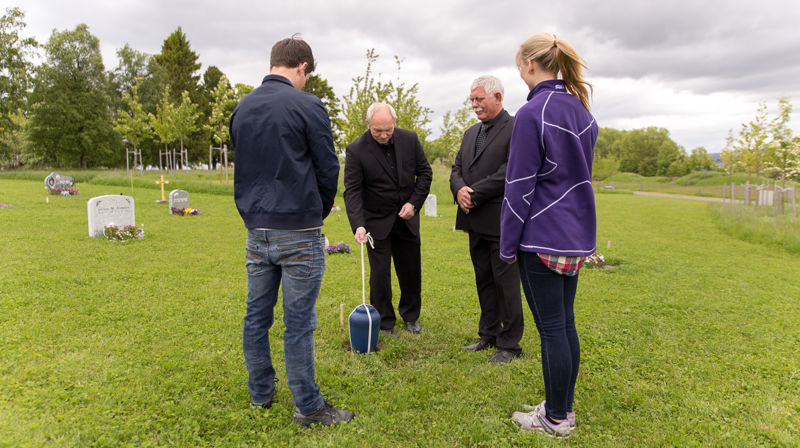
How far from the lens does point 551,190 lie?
2.62 m

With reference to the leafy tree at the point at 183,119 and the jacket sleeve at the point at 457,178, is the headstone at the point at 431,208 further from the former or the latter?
the leafy tree at the point at 183,119

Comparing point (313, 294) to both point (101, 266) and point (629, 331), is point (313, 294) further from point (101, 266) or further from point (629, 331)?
point (101, 266)

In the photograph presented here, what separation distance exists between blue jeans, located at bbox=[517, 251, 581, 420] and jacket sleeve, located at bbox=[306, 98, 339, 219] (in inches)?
50.0

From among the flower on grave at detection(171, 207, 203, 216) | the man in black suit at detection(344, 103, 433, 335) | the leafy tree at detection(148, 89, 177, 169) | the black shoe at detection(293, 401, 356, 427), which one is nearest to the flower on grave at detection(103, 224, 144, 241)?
the flower on grave at detection(171, 207, 203, 216)

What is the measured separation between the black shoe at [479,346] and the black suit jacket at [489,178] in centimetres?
115

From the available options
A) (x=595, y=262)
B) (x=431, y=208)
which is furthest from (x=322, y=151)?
(x=431, y=208)

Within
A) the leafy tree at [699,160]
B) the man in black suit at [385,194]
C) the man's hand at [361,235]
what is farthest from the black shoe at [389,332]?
the leafy tree at [699,160]

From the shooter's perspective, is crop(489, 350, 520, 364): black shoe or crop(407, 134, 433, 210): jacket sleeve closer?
crop(489, 350, 520, 364): black shoe

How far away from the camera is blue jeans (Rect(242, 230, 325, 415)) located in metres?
2.77

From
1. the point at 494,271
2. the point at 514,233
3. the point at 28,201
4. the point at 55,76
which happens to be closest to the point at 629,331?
the point at 494,271

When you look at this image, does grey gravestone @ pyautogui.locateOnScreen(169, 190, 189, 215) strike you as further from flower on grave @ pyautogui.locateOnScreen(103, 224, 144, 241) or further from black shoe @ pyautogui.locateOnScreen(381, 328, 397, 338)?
black shoe @ pyautogui.locateOnScreen(381, 328, 397, 338)

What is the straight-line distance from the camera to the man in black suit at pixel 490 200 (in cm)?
406

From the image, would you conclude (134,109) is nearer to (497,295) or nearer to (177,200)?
(177,200)

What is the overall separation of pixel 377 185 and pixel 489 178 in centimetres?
118
